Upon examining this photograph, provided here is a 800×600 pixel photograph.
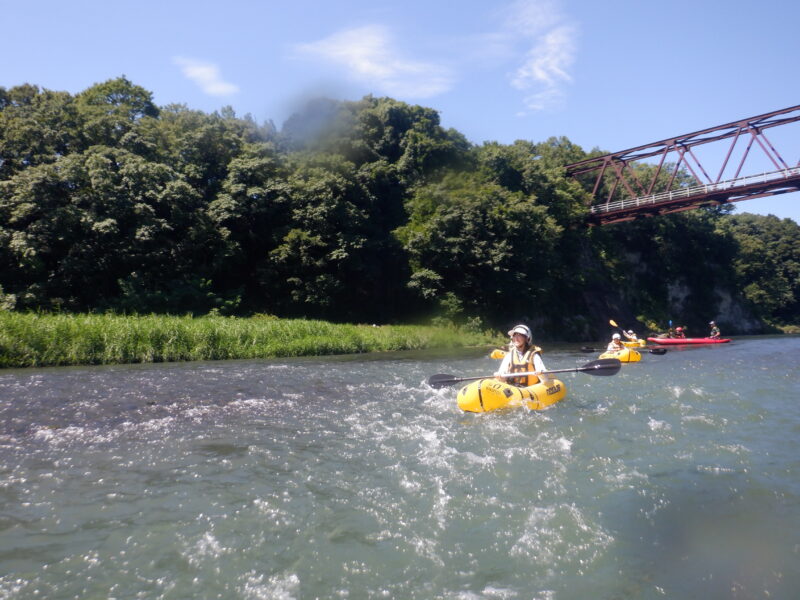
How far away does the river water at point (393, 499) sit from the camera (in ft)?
13.2

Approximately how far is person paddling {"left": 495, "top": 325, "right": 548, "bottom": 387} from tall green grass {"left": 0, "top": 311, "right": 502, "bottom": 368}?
1090 centimetres

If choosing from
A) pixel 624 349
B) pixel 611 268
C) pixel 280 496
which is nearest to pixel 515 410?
pixel 280 496

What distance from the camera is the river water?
403cm

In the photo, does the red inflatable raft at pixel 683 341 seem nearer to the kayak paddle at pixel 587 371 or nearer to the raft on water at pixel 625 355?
the raft on water at pixel 625 355

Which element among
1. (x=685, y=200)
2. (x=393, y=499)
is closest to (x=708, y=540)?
(x=393, y=499)

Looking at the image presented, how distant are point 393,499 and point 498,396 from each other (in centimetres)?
422

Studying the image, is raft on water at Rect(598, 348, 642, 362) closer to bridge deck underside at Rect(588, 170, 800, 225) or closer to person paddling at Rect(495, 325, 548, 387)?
person paddling at Rect(495, 325, 548, 387)

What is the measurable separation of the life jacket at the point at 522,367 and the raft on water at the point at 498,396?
817 mm

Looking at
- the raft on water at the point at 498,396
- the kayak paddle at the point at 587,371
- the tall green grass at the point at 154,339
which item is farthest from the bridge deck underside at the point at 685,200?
the raft on water at the point at 498,396

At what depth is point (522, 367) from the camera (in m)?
10.7

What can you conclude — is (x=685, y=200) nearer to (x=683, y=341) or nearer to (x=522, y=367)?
(x=683, y=341)

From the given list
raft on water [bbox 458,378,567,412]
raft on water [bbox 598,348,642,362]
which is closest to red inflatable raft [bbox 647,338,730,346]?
raft on water [bbox 598,348,642,362]

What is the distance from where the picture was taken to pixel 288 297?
31328 mm

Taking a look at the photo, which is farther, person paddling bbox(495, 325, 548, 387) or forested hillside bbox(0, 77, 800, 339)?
forested hillside bbox(0, 77, 800, 339)
